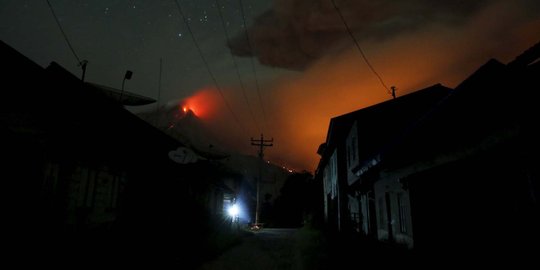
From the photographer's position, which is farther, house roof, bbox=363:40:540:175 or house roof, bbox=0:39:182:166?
house roof, bbox=0:39:182:166

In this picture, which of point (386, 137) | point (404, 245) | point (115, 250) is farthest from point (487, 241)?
point (386, 137)

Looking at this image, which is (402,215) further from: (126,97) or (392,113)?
(126,97)

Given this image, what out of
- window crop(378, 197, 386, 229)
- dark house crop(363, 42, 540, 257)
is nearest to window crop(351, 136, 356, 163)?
window crop(378, 197, 386, 229)

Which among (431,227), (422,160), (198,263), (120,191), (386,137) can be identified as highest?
(386,137)

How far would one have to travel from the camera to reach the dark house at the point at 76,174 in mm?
6203

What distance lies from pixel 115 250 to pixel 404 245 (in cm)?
825

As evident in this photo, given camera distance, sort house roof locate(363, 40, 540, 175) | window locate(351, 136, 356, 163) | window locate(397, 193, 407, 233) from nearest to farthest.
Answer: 1. house roof locate(363, 40, 540, 175)
2. window locate(397, 193, 407, 233)
3. window locate(351, 136, 356, 163)

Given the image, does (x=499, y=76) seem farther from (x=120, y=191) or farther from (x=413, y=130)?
(x=120, y=191)

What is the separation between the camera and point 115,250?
8578 mm

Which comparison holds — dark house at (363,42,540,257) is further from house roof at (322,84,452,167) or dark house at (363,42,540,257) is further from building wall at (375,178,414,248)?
house roof at (322,84,452,167)

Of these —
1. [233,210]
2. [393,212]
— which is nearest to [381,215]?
[393,212]

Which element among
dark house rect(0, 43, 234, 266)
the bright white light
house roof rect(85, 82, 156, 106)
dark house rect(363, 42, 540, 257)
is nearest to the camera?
dark house rect(363, 42, 540, 257)

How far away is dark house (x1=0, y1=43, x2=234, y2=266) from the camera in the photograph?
6.20 meters

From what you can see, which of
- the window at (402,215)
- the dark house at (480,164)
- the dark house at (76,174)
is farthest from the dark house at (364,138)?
the dark house at (76,174)
